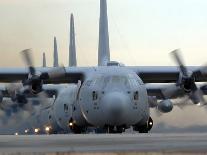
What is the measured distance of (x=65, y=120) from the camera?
139 ft

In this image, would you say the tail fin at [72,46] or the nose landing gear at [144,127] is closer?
the nose landing gear at [144,127]

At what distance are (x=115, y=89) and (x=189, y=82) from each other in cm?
449

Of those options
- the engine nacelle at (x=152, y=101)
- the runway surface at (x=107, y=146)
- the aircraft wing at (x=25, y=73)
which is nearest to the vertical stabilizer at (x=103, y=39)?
the aircraft wing at (x=25, y=73)

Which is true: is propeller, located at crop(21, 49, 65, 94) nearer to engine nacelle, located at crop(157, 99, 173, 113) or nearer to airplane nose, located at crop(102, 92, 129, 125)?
airplane nose, located at crop(102, 92, 129, 125)

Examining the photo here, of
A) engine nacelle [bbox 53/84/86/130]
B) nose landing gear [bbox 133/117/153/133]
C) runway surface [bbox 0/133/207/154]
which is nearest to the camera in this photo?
runway surface [bbox 0/133/207/154]

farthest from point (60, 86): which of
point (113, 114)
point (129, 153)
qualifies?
point (129, 153)

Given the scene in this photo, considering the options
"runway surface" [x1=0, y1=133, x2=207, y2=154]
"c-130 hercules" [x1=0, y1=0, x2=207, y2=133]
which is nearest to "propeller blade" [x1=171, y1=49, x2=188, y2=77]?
"c-130 hercules" [x1=0, y1=0, x2=207, y2=133]

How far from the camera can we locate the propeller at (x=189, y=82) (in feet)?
109

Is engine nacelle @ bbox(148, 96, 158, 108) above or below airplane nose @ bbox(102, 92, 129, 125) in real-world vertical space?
below

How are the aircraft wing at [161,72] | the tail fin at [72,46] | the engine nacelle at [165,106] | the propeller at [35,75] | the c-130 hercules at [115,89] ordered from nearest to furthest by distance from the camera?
the c-130 hercules at [115,89]
the propeller at [35,75]
the aircraft wing at [161,72]
the engine nacelle at [165,106]
the tail fin at [72,46]

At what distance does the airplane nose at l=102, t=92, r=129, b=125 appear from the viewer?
30797 millimetres

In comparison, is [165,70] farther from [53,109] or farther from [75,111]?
[53,109]

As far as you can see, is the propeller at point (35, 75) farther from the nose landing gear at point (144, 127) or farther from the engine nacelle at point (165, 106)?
the engine nacelle at point (165, 106)

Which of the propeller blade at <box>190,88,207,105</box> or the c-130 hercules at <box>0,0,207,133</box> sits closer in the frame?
the c-130 hercules at <box>0,0,207,133</box>
